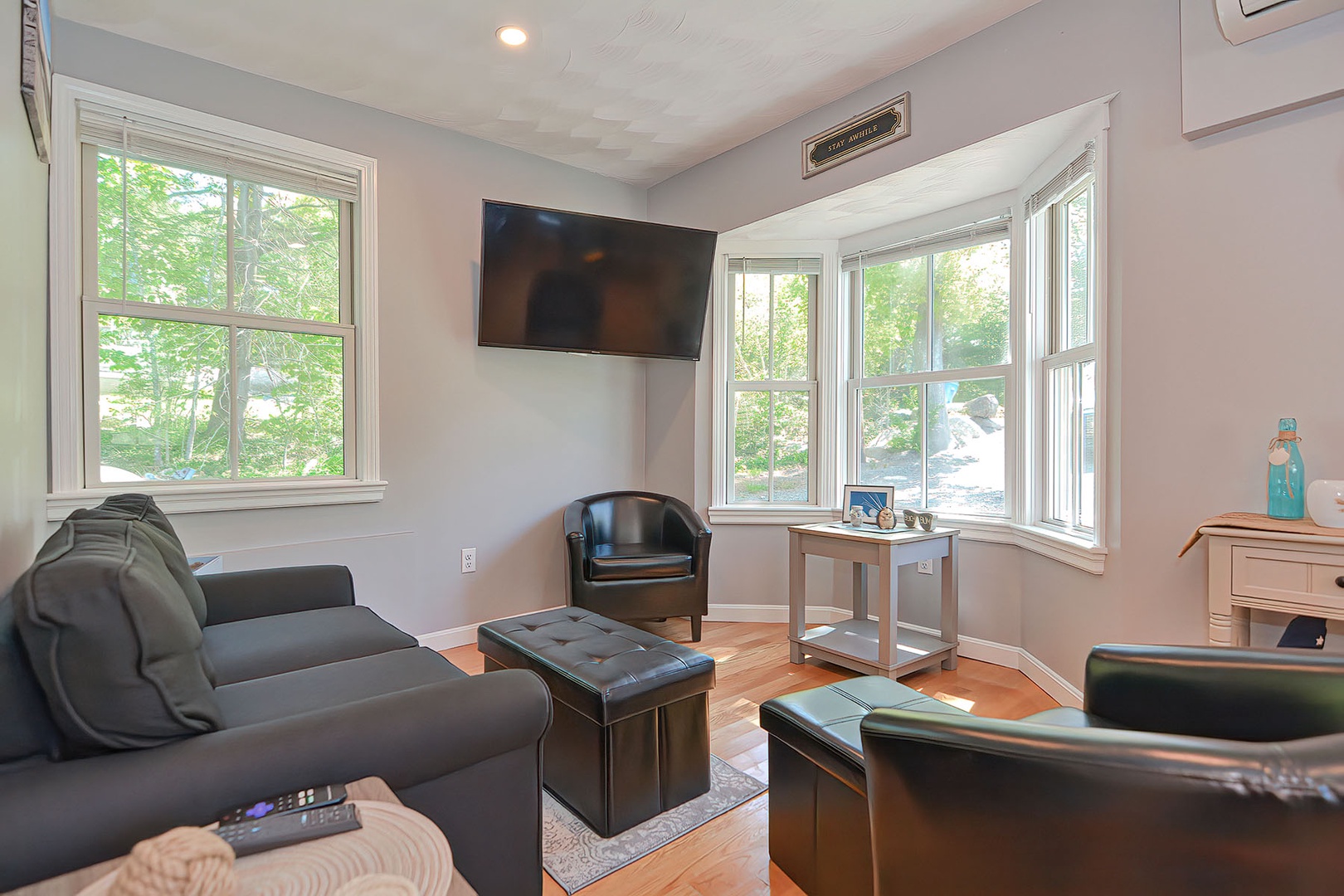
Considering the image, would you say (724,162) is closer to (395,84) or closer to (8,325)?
(395,84)

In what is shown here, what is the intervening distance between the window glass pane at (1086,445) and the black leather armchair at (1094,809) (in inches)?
78.4

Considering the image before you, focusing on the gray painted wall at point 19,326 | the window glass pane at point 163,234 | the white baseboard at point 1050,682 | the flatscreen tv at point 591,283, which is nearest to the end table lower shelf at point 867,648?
the white baseboard at point 1050,682

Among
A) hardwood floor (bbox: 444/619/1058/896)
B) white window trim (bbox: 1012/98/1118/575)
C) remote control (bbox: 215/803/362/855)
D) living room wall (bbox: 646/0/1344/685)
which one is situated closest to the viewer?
remote control (bbox: 215/803/362/855)

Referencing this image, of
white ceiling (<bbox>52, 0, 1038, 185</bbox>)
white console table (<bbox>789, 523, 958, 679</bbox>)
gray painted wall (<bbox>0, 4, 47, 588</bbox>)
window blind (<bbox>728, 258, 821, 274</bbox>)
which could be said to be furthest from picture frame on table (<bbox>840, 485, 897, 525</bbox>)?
gray painted wall (<bbox>0, 4, 47, 588</bbox>)

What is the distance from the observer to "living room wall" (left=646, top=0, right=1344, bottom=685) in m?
1.80

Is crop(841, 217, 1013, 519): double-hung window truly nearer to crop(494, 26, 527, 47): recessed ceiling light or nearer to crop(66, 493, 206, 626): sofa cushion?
crop(494, 26, 527, 47): recessed ceiling light

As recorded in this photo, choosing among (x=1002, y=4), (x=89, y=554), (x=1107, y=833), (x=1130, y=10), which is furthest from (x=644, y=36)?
(x=1107, y=833)

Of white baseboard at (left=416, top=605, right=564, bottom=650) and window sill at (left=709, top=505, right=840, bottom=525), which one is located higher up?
window sill at (left=709, top=505, right=840, bottom=525)

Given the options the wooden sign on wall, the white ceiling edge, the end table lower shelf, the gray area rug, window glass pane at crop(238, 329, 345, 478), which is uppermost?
the wooden sign on wall

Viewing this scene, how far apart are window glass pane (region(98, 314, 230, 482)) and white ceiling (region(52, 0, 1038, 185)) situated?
1126 millimetres

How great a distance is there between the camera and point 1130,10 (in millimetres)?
2125

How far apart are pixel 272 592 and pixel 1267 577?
2.94 metres

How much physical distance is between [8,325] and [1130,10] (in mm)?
3259

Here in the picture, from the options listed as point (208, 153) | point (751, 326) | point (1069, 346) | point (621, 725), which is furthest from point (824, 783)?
point (208, 153)
